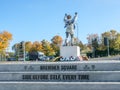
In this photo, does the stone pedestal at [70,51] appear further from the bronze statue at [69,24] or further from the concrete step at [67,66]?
the concrete step at [67,66]

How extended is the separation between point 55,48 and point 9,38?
16585 millimetres

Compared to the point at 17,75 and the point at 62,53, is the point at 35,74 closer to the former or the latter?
the point at 17,75

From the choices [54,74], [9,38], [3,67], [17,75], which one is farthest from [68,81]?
[9,38]

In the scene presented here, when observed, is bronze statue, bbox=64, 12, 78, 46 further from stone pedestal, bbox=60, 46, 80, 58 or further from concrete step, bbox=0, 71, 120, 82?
concrete step, bbox=0, 71, 120, 82
